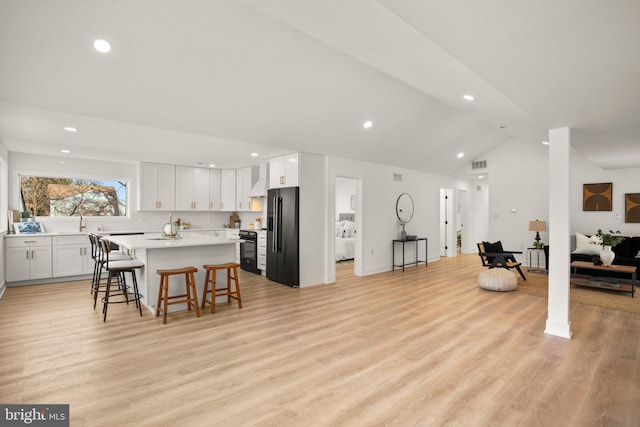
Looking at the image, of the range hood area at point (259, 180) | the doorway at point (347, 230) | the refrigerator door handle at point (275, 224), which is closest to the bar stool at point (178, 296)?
the refrigerator door handle at point (275, 224)

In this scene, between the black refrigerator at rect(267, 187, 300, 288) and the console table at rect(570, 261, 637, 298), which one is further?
the black refrigerator at rect(267, 187, 300, 288)

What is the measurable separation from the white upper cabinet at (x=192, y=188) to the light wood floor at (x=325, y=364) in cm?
339

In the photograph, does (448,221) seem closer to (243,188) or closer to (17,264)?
(243,188)

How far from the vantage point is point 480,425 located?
6.84 ft

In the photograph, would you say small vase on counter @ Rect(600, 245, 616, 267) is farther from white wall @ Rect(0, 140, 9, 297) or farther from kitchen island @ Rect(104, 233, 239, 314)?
white wall @ Rect(0, 140, 9, 297)

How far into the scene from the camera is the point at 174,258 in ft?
15.0

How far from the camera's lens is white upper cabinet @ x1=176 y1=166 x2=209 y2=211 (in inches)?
305

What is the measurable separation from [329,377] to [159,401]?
1.25 metres

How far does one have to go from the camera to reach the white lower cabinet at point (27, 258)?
5.65 metres

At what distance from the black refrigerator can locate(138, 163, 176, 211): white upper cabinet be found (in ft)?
8.98

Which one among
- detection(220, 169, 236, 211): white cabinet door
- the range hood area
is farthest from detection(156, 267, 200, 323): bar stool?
detection(220, 169, 236, 211): white cabinet door

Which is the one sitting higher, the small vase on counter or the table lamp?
the table lamp

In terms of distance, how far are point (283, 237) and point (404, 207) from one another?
345 centimetres

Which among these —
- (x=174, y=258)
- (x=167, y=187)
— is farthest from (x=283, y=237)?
(x=167, y=187)
